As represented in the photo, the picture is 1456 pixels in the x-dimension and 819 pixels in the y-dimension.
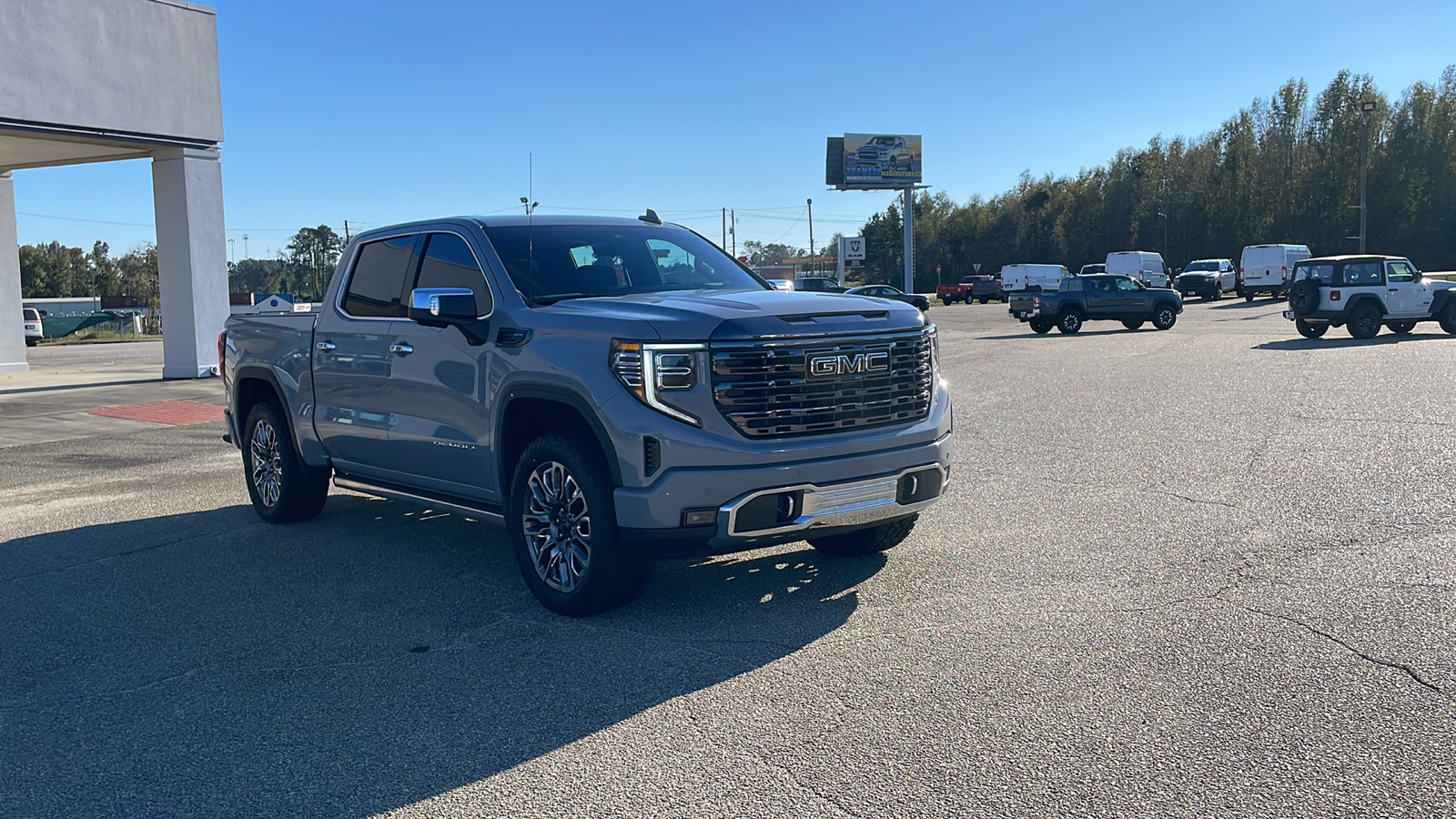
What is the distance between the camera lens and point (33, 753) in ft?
13.6

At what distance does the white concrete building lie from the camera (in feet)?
57.8

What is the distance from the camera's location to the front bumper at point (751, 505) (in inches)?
201

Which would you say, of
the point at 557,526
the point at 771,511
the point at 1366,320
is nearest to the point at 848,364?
the point at 771,511

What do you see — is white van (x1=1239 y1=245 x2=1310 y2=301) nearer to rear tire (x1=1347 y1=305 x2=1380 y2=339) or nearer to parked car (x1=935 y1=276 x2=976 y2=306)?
parked car (x1=935 y1=276 x2=976 y2=306)

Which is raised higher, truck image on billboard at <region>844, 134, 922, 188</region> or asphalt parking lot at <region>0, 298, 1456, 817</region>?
truck image on billboard at <region>844, 134, 922, 188</region>

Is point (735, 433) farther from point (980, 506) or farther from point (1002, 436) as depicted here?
point (1002, 436)

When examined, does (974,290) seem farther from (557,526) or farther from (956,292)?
(557,526)

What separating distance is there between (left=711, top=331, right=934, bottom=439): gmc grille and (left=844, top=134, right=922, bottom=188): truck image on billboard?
80241 mm

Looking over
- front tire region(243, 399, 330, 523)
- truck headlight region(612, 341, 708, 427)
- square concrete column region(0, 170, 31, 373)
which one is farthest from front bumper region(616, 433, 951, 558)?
square concrete column region(0, 170, 31, 373)

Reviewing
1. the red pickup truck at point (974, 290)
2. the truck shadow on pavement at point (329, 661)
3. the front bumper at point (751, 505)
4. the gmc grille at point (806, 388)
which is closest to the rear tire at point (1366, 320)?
the truck shadow on pavement at point (329, 661)

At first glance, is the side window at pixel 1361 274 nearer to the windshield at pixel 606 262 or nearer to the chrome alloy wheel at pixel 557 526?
the windshield at pixel 606 262

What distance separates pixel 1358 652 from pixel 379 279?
555cm

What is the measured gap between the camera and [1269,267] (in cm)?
5128

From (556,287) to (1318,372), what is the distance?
1451cm
